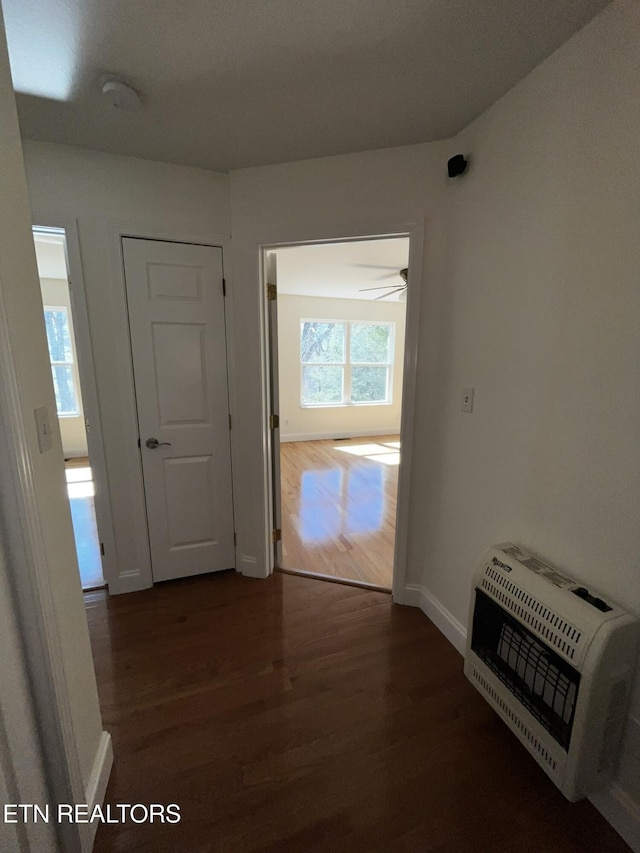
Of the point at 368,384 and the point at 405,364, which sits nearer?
the point at 405,364

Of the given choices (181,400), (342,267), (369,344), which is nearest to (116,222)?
(181,400)

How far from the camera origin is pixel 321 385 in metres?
6.33

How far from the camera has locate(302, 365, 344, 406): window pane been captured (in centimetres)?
622

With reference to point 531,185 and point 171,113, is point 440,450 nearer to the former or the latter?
point 531,185

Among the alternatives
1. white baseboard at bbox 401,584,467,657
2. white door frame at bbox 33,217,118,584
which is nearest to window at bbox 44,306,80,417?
white door frame at bbox 33,217,118,584

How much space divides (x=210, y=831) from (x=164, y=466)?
1647 mm

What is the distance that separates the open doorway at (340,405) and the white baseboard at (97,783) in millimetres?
1373

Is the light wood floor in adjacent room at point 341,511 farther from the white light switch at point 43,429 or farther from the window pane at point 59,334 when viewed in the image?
the window pane at point 59,334

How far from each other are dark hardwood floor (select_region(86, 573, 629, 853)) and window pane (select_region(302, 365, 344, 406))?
4.56 meters

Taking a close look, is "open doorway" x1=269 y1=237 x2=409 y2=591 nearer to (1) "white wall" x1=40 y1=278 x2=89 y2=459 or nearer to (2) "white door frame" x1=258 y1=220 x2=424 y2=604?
(2) "white door frame" x1=258 y1=220 x2=424 y2=604

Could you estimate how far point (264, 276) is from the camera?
2.07m

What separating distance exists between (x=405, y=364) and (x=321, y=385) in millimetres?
4443

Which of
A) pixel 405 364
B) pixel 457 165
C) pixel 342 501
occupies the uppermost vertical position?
pixel 457 165

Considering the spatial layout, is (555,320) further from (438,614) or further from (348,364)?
(348,364)
